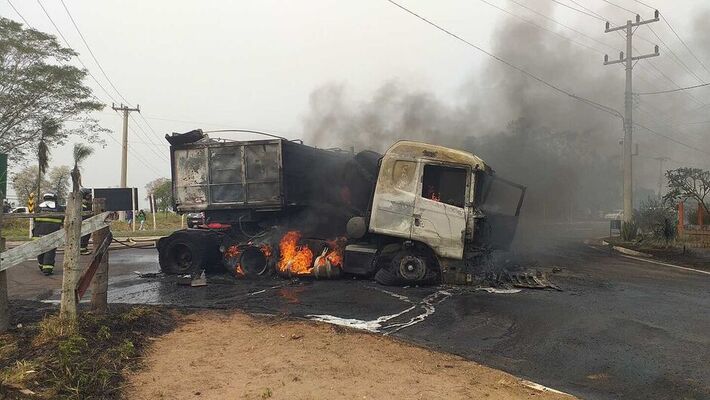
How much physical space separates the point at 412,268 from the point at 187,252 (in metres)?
4.59

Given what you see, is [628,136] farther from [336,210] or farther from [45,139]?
[45,139]

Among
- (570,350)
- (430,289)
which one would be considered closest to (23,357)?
(570,350)

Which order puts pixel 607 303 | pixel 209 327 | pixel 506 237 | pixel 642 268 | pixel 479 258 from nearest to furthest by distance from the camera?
pixel 209 327 → pixel 607 303 → pixel 479 258 → pixel 506 237 → pixel 642 268

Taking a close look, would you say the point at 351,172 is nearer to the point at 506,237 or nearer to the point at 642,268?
the point at 506,237

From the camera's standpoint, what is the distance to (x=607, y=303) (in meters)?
7.11

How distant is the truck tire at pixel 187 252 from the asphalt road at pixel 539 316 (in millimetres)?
379

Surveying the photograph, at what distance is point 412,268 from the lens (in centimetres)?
813

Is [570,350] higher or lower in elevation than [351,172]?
lower

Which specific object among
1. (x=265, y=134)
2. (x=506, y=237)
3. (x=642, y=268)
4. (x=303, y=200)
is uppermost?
(x=265, y=134)

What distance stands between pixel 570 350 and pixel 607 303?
2.59 meters

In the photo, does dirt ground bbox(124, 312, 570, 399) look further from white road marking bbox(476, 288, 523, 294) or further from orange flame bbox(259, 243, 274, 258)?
orange flame bbox(259, 243, 274, 258)

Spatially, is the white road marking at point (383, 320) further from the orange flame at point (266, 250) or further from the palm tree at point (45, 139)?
the palm tree at point (45, 139)

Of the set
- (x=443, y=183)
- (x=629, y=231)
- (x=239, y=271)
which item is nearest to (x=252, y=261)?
(x=239, y=271)

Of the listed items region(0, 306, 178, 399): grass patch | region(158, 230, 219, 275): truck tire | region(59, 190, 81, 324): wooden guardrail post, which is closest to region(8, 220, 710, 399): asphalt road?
region(158, 230, 219, 275): truck tire
